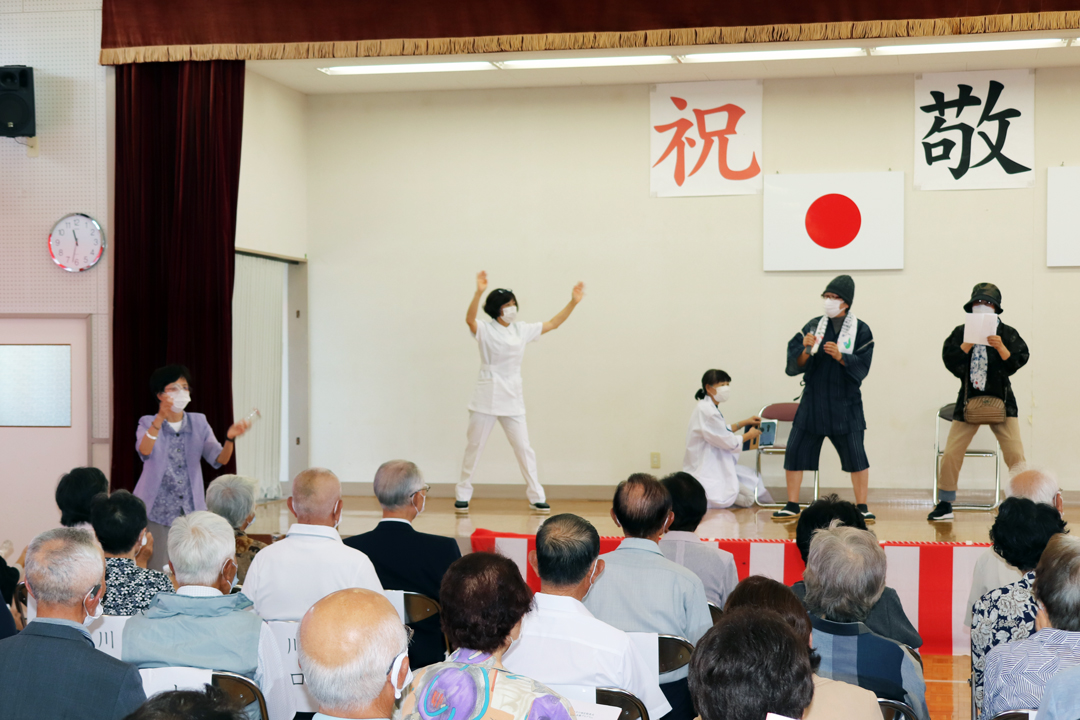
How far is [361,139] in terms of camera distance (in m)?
8.26

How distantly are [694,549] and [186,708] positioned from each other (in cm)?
237

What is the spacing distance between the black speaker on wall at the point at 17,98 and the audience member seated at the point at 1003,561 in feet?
19.3

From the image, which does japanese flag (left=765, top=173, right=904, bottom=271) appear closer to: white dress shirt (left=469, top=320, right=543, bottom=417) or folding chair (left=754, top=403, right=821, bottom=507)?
folding chair (left=754, top=403, right=821, bottom=507)

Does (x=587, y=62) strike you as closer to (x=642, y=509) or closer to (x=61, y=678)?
(x=642, y=509)

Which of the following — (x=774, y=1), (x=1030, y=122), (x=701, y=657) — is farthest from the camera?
(x=1030, y=122)

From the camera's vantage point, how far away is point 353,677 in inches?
65.3

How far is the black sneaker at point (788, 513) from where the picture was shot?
6.50 metres

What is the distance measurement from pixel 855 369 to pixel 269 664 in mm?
4763

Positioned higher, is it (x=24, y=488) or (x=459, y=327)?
(x=459, y=327)

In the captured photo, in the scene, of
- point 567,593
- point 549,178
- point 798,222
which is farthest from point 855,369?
point 567,593

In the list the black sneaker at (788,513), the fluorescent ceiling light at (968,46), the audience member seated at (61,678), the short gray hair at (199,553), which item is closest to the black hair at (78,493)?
the short gray hair at (199,553)

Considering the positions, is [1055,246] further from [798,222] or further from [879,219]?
[798,222]

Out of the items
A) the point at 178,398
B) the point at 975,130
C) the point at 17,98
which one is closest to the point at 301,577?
the point at 178,398

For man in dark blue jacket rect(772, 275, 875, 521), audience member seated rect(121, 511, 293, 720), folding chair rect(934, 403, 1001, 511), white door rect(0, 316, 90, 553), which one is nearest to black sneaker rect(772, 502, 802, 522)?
man in dark blue jacket rect(772, 275, 875, 521)
